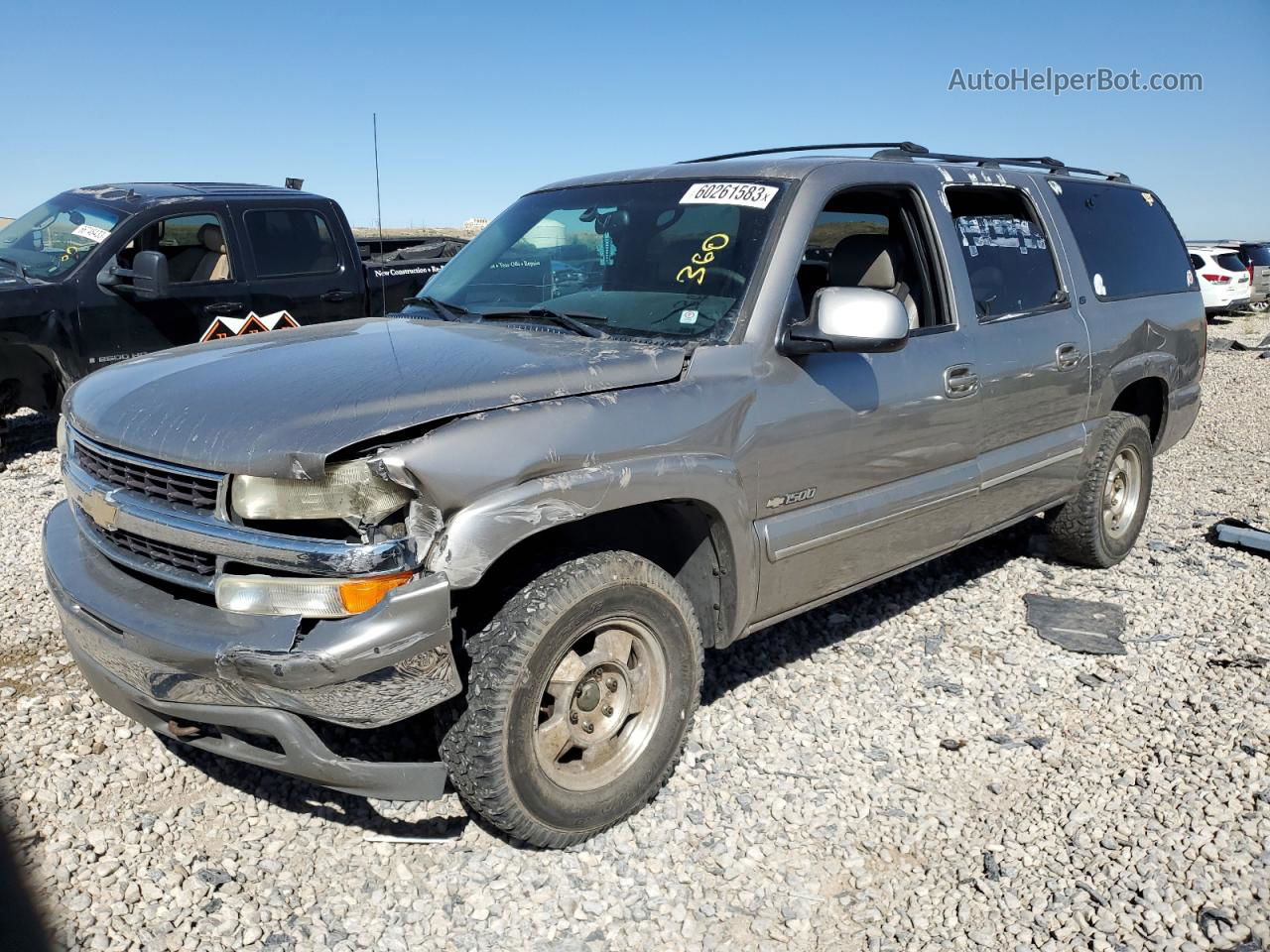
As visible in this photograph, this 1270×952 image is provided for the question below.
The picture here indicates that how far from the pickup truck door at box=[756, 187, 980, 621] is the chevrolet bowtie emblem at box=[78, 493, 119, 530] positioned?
6.28ft

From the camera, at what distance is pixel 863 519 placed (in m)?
3.74

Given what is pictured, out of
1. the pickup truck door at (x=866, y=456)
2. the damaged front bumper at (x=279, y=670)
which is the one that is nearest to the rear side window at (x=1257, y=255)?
the pickup truck door at (x=866, y=456)

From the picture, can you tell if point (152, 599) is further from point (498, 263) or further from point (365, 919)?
point (498, 263)

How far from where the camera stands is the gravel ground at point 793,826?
109 inches

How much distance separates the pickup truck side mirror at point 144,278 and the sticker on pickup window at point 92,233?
11.7 inches

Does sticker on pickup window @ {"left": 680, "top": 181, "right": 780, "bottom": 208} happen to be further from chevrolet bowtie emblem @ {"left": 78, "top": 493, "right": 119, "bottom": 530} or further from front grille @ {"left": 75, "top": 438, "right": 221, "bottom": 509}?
chevrolet bowtie emblem @ {"left": 78, "top": 493, "right": 119, "bottom": 530}

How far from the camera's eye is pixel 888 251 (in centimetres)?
425

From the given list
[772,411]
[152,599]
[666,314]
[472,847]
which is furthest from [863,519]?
[152,599]

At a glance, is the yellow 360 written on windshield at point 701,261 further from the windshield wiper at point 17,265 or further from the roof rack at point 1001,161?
the windshield wiper at point 17,265

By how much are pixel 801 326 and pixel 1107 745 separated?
190 centimetres

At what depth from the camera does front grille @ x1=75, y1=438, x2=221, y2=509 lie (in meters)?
2.67

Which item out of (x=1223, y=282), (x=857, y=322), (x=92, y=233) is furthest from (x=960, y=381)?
(x=1223, y=282)

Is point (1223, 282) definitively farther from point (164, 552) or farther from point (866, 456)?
point (164, 552)

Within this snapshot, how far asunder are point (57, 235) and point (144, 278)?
123cm
